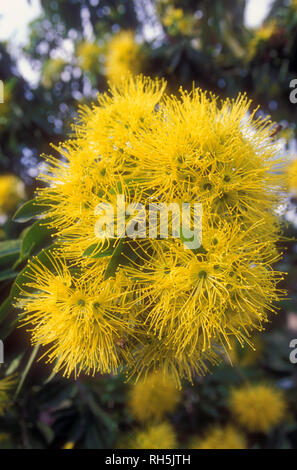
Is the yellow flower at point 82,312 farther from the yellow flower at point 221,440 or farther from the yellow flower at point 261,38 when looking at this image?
the yellow flower at point 261,38

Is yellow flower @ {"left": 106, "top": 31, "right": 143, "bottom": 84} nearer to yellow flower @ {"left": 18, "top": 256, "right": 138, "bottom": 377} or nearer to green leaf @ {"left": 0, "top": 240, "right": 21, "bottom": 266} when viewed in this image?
green leaf @ {"left": 0, "top": 240, "right": 21, "bottom": 266}

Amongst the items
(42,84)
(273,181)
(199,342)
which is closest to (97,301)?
(199,342)

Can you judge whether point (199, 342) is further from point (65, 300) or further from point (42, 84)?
point (42, 84)

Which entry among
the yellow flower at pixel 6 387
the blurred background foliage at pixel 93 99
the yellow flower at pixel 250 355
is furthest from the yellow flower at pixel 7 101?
the yellow flower at pixel 250 355

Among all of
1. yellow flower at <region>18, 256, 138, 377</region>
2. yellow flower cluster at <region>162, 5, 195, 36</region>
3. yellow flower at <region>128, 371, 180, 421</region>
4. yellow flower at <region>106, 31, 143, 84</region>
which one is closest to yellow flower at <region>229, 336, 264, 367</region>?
yellow flower at <region>128, 371, 180, 421</region>

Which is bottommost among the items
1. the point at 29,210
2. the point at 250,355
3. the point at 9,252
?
the point at 250,355

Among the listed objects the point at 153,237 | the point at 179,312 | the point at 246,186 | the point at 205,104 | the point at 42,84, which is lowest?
the point at 179,312

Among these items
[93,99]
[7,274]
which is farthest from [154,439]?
[93,99]

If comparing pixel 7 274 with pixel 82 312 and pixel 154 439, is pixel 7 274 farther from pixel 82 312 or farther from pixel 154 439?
pixel 154 439
